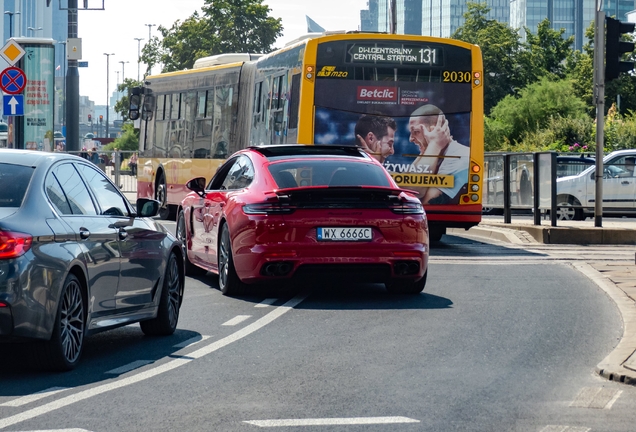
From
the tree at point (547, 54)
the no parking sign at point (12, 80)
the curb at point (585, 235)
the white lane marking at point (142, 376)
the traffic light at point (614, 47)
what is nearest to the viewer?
the white lane marking at point (142, 376)

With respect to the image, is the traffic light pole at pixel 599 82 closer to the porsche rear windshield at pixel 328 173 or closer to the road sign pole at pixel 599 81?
the road sign pole at pixel 599 81

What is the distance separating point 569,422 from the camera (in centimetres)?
640

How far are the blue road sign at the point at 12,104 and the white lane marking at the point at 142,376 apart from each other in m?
14.0

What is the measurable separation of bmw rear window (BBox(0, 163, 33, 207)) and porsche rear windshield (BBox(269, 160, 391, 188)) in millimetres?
4705

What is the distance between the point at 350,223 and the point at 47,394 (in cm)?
541

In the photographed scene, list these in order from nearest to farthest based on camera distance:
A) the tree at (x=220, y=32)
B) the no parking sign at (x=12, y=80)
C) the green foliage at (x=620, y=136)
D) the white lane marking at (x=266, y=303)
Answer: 1. the white lane marking at (x=266, y=303)
2. the no parking sign at (x=12, y=80)
3. the green foliage at (x=620, y=136)
4. the tree at (x=220, y=32)

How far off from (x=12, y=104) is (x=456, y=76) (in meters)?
8.67

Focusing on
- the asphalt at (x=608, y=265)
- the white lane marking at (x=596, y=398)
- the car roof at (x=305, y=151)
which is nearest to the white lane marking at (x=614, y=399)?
the white lane marking at (x=596, y=398)

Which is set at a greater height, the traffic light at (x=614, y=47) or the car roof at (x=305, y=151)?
the traffic light at (x=614, y=47)

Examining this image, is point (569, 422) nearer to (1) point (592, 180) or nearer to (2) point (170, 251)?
(2) point (170, 251)

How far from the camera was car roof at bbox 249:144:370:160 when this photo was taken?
13.4m

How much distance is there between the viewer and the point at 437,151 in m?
20.2

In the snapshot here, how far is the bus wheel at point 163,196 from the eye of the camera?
28312mm

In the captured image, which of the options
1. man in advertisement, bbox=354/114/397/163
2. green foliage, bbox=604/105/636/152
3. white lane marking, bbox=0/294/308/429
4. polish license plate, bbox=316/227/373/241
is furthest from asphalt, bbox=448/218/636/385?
green foliage, bbox=604/105/636/152
